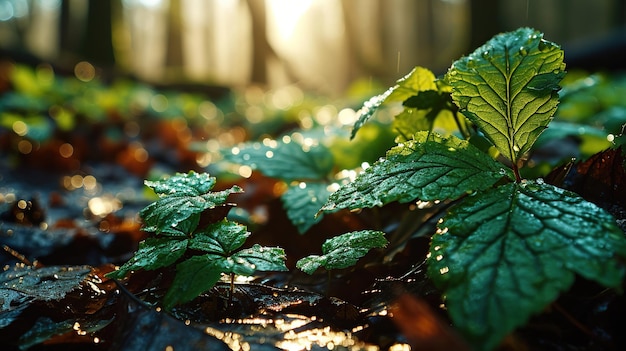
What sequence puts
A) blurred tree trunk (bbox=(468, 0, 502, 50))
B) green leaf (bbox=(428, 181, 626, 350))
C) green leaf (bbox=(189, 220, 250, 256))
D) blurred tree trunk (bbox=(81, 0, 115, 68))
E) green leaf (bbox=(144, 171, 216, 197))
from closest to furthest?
green leaf (bbox=(428, 181, 626, 350))
green leaf (bbox=(189, 220, 250, 256))
green leaf (bbox=(144, 171, 216, 197))
blurred tree trunk (bbox=(468, 0, 502, 50))
blurred tree trunk (bbox=(81, 0, 115, 68))

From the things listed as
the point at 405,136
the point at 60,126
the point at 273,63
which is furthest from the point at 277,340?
the point at 273,63

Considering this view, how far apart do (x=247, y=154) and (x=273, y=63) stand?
2486 cm

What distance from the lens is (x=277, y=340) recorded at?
2.96ft

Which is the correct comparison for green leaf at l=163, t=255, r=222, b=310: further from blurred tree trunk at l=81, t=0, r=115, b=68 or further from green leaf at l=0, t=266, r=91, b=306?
blurred tree trunk at l=81, t=0, r=115, b=68

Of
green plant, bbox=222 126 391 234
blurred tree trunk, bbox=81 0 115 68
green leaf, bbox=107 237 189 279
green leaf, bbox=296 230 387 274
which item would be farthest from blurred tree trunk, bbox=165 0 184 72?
green leaf, bbox=296 230 387 274

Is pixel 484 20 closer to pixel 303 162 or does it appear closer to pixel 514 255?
pixel 303 162

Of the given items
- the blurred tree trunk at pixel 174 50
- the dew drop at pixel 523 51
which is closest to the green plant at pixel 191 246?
the dew drop at pixel 523 51

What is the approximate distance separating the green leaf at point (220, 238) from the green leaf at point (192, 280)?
4cm

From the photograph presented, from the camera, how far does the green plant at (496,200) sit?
0.70 m

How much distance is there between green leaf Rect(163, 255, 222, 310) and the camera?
903 mm

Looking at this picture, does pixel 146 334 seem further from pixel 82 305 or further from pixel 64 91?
pixel 64 91

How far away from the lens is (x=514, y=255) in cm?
76

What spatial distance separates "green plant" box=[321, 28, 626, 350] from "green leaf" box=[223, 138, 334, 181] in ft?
1.46

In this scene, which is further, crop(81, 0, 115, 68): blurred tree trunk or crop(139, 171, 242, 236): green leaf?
crop(81, 0, 115, 68): blurred tree trunk
